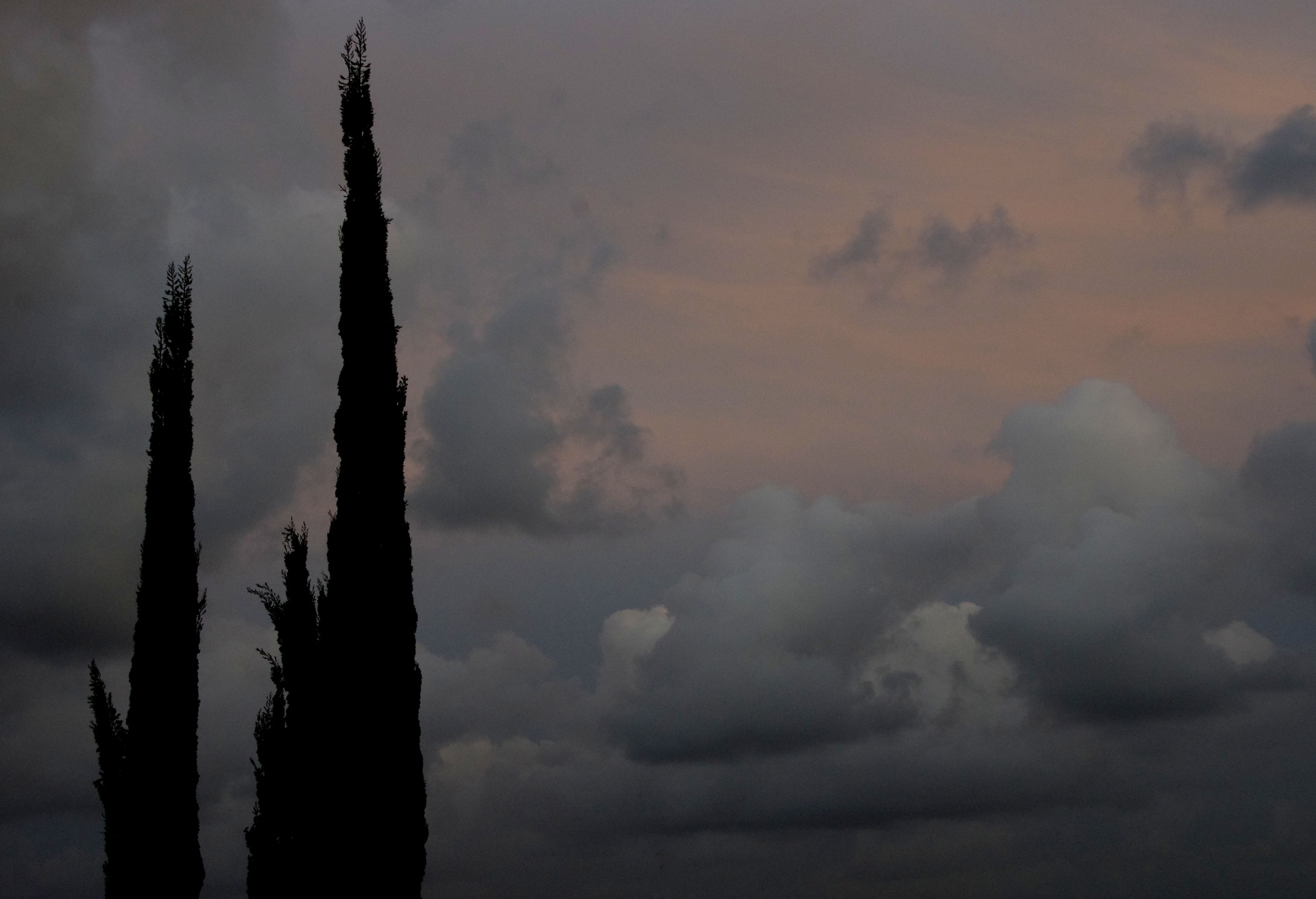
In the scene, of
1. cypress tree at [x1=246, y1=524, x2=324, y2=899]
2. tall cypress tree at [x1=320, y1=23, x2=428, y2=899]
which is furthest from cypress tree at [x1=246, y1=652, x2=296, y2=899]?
tall cypress tree at [x1=320, y1=23, x2=428, y2=899]

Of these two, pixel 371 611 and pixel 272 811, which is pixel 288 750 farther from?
pixel 371 611

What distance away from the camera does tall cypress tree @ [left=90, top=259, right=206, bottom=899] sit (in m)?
32.8

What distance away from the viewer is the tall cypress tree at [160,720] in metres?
32.8

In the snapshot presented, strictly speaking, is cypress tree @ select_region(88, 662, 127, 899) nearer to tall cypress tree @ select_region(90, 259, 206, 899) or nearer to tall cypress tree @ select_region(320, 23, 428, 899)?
tall cypress tree @ select_region(90, 259, 206, 899)

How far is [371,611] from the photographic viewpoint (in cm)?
2778

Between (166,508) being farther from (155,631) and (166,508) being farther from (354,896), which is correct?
(354,896)

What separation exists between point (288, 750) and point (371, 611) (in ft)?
26.2

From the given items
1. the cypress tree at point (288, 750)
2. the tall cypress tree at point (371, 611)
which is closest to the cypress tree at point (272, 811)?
the cypress tree at point (288, 750)

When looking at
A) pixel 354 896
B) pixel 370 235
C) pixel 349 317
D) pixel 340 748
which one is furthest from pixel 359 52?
pixel 354 896

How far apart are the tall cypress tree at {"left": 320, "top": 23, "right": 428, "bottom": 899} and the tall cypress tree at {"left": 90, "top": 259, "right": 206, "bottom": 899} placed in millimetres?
6931

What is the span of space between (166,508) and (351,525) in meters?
8.68

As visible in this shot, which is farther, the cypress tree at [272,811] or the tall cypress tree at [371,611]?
the cypress tree at [272,811]

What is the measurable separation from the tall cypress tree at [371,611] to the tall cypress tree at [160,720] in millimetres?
6931

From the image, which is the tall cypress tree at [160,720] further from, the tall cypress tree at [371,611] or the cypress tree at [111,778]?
the tall cypress tree at [371,611]
